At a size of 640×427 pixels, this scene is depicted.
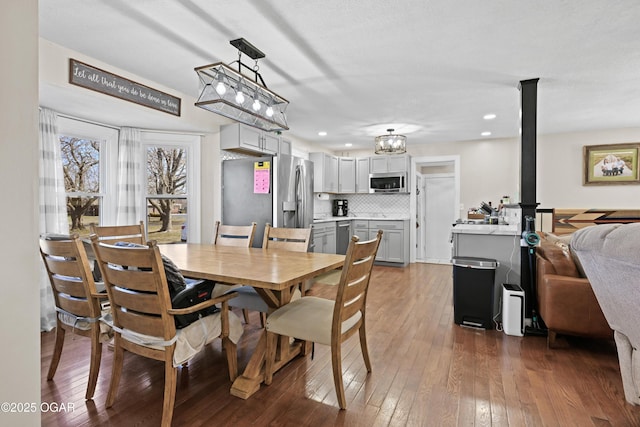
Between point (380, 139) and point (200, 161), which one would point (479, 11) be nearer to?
point (380, 139)

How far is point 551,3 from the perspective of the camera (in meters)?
2.03

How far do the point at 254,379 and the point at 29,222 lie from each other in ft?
5.27

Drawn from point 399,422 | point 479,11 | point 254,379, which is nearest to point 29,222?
point 254,379

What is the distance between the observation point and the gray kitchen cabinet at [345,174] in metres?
6.80

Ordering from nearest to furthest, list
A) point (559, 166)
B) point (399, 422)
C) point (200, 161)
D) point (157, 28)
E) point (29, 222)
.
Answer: point (29, 222), point (399, 422), point (157, 28), point (200, 161), point (559, 166)

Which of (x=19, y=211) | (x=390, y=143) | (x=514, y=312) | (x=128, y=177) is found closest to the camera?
(x=19, y=211)

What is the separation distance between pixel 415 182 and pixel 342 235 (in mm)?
1841

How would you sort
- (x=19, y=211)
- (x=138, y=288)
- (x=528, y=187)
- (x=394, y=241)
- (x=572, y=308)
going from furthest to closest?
(x=394, y=241) → (x=528, y=187) → (x=572, y=308) → (x=138, y=288) → (x=19, y=211)

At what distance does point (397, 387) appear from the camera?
2.03 meters

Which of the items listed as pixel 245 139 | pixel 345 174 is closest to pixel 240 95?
pixel 245 139

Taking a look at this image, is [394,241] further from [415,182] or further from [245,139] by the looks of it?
[245,139]

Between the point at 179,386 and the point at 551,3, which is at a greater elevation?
the point at 551,3

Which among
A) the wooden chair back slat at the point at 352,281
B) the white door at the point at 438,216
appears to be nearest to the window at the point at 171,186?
the wooden chair back slat at the point at 352,281

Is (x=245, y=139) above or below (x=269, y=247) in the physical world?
above
